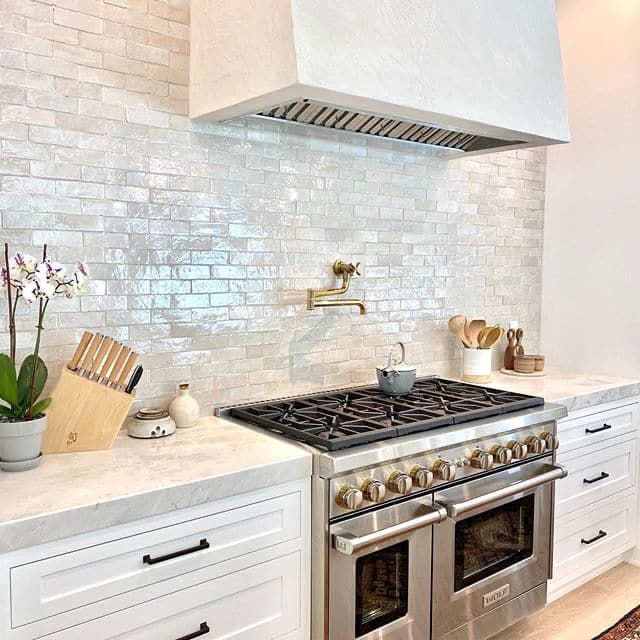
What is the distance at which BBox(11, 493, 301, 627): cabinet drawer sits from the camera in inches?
57.8

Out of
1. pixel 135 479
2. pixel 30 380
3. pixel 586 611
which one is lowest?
pixel 586 611

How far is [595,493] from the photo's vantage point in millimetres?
3033

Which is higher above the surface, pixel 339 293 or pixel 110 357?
pixel 339 293

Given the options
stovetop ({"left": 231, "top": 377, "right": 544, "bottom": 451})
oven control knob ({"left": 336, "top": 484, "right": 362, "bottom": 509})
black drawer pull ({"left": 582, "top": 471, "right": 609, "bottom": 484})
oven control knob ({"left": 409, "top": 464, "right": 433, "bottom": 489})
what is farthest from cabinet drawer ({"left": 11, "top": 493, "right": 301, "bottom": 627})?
black drawer pull ({"left": 582, "top": 471, "right": 609, "bottom": 484})

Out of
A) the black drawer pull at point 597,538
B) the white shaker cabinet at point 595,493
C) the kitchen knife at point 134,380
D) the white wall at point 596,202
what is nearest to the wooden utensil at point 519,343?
the white wall at point 596,202

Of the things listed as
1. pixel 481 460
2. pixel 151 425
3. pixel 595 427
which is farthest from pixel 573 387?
pixel 151 425

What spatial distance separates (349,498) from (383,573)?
0.35 m

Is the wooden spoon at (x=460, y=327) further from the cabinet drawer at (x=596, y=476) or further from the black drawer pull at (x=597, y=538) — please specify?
the black drawer pull at (x=597, y=538)

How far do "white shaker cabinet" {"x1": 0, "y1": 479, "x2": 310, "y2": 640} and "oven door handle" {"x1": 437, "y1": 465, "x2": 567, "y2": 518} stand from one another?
525 millimetres

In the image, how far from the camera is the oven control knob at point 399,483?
203 cm

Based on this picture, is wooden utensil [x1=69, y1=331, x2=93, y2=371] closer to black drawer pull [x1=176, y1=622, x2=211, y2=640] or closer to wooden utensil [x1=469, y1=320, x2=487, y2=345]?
black drawer pull [x1=176, y1=622, x2=211, y2=640]

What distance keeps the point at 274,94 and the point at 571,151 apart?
220cm

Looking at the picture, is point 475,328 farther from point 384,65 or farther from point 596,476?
point 384,65

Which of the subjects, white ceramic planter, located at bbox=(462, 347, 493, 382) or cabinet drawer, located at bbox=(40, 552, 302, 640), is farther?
white ceramic planter, located at bbox=(462, 347, 493, 382)
